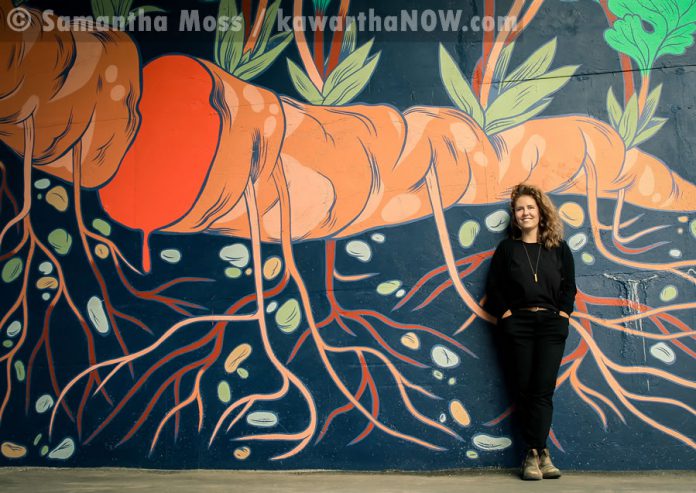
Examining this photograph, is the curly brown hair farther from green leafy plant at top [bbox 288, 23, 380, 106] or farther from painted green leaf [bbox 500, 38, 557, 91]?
green leafy plant at top [bbox 288, 23, 380, 106]

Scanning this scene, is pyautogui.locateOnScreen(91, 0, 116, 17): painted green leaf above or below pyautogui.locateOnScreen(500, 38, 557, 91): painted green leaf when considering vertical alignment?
Result: above

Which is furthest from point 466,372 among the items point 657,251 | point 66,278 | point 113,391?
point 66,278

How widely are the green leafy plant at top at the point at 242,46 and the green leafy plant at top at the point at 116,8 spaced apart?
1.57 feet

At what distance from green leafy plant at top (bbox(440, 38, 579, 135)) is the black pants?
1.21m

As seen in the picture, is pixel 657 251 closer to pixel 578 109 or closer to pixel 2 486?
pixel 578 109

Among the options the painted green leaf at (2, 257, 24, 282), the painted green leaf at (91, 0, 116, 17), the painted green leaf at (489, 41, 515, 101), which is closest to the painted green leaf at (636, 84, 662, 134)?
the painted green leaf at (489, 41, 515, 101)

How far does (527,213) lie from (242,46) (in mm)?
2126

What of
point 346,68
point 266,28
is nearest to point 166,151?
point 266,28

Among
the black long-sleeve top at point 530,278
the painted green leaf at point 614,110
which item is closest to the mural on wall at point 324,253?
the painted green leaf at point 614,110

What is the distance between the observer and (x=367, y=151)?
402 cm

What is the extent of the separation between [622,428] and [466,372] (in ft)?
3.19

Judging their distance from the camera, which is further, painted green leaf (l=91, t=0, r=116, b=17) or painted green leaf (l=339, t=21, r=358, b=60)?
painted green leaf (l=91, t=0, r=116, b=17)

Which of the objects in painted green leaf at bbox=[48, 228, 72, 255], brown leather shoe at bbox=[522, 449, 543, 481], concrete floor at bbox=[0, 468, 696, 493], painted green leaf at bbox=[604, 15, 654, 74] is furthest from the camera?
painted green leaf at bbox=[48, 228, 72, 255]

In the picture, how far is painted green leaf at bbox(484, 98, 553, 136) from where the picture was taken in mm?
3945
